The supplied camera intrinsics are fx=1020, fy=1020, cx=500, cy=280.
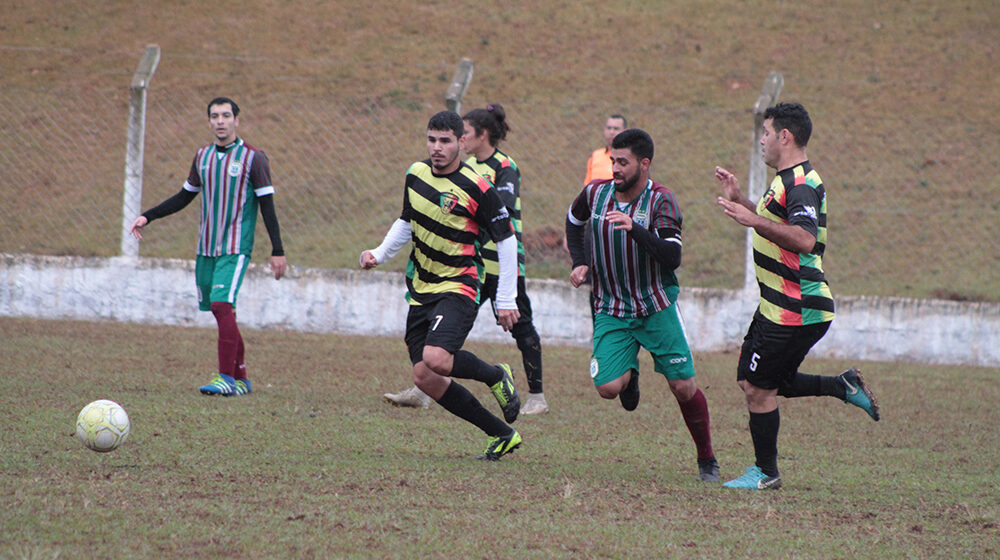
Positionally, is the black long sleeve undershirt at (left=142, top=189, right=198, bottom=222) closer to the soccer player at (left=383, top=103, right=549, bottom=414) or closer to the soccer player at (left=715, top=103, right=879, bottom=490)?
the soccer player at (left=383, top=103, right=549, bottom=414)

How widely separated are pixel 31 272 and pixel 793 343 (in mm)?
8753

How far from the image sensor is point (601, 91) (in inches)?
917

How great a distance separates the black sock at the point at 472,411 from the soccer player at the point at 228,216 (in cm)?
241

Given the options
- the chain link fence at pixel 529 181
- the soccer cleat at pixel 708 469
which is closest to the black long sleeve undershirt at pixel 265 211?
the soccer cleat at pixel 708 469

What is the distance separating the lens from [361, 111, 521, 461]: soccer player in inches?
216

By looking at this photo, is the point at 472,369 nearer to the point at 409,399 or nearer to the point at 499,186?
the point at 409,399

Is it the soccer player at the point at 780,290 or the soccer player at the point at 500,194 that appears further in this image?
the soccer player at the point at 500,194

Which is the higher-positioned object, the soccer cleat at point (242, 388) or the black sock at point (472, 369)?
the black sock at point (472, 369)

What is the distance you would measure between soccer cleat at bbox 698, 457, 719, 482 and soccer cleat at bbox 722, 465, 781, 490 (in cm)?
14

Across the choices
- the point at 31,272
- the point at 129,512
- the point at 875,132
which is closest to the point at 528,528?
the point at 129,512

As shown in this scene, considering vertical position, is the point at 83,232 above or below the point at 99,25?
below

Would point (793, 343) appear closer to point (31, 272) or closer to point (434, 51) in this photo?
point (31, 272)

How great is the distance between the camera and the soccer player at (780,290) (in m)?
5.02

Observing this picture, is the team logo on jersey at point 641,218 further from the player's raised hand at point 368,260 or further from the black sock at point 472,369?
the player's raised hand at point 368,260
